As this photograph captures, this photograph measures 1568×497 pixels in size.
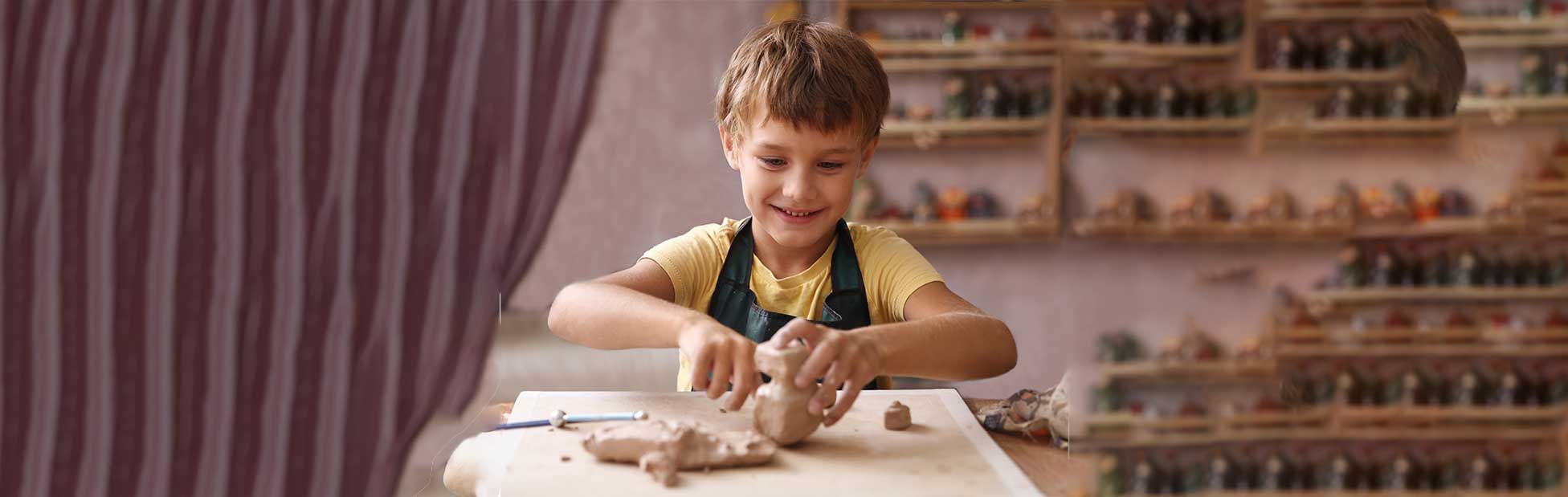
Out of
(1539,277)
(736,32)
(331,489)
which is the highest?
(736,32)

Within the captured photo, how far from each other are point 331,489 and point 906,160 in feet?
4.51

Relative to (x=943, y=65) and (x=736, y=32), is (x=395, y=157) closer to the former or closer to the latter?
(x=736, y=32)

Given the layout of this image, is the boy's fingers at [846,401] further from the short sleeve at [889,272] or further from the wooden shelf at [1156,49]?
the wooden shelf at [1156,49]

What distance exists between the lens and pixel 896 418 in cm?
70

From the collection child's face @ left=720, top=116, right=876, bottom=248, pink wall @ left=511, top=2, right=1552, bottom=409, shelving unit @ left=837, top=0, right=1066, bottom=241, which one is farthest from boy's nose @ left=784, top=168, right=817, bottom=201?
shelving unit @ left=837, top=0, right=1066, bottom=241

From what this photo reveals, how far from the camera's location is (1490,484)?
0.71ft

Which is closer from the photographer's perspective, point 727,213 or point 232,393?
point 232,393

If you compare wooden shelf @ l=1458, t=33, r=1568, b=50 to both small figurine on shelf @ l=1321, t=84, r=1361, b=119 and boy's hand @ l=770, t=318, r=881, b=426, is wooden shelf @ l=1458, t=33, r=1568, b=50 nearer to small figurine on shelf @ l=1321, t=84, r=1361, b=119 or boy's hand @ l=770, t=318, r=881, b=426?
small figurine on shelf @ l=1321, t=84, r=1361, b=119

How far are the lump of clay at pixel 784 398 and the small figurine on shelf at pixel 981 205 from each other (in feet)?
5.39

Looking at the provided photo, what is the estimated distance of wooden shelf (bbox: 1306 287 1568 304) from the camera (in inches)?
7.9

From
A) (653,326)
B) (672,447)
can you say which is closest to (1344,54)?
(672,447)


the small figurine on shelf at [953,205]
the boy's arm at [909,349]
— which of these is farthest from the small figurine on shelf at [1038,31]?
the boy's arm at [909,349]

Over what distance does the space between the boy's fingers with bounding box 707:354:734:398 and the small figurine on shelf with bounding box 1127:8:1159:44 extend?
0.47m

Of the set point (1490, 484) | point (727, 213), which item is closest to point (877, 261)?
point (1490, 484)
